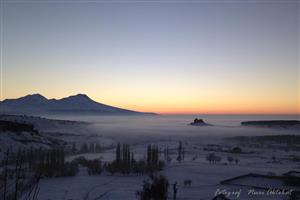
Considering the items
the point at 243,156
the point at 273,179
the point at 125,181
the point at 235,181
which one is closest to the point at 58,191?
the point at 125,181

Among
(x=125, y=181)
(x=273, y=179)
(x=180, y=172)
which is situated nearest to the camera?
(x=273, y=179)

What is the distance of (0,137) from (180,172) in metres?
32.7

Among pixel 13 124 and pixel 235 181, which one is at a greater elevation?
pixel 13 124

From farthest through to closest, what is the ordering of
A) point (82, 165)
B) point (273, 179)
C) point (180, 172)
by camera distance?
point (82, 165) < point (180, 172) < point (273, 179)

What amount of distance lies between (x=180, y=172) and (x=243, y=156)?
71.7 ft

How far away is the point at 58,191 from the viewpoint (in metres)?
29.1

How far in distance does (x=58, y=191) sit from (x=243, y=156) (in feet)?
120

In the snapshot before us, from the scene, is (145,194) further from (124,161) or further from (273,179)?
(124,161)

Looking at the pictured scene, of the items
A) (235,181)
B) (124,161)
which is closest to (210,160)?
(124,161)

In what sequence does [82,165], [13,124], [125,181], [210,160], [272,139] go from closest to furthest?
[125,181]
[82,165]
[210,160]
[13,124]
[272,139]

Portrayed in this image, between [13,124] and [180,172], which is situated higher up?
[13,124]

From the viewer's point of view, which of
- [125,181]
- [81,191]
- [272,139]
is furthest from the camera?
[272,139]

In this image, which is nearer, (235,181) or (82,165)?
(235,181)

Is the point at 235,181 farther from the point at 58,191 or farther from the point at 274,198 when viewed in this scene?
the point at 58,191
